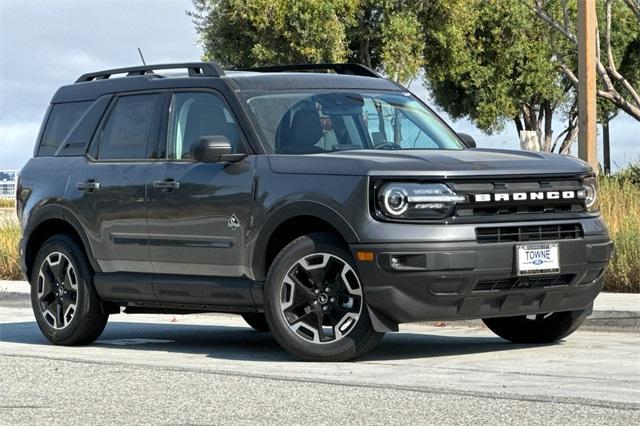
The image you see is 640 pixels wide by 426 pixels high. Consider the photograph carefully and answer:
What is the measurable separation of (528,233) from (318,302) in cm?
145

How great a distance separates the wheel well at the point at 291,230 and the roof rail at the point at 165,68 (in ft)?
4.60

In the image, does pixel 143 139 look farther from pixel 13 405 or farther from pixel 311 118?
pixel 13 405

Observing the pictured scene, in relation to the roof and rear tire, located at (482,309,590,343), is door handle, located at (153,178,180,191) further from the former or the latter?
rear tire, located at (482,309,590,343)

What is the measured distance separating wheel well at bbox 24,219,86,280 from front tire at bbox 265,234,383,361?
2.58 m

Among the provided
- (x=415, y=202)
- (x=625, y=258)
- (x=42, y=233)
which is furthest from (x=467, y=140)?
(x=625, y=258)

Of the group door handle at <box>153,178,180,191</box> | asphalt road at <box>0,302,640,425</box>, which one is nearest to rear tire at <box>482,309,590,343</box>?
asphalt road at <box>0,302,640,425</box>

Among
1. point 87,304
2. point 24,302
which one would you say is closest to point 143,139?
point 87,304

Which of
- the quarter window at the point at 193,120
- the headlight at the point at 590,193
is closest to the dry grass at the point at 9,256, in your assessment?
the quarter window at the point at 193,120

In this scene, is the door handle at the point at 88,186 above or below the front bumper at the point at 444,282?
above

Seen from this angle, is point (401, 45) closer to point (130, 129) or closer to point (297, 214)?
point (130, 129)

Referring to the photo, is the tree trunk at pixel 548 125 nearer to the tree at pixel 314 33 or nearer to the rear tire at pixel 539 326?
the tree at pixel 314 33

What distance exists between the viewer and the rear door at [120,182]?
10.7m

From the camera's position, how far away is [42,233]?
1179 centimetres

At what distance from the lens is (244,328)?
43.2 feet
